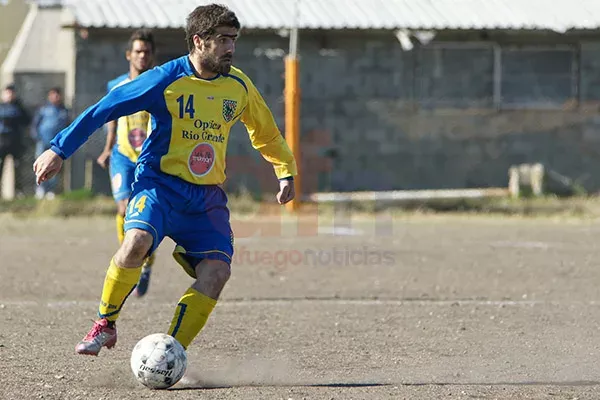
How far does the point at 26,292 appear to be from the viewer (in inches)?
407

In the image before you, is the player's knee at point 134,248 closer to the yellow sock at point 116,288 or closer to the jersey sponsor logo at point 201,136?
the yellow sock at point 116,288

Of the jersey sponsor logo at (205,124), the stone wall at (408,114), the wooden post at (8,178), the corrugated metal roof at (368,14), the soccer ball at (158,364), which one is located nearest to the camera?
the soccer ball at (158,364)

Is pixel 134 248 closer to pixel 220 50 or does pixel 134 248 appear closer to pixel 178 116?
pixel 178 116

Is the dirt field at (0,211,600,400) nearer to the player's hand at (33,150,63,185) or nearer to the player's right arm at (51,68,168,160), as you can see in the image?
the player's hand at (33,150,63,185)

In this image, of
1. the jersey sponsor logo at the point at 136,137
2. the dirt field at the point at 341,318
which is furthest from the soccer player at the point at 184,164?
the jersey sponsor logo at the point at 136,137

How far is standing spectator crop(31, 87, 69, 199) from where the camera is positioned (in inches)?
798

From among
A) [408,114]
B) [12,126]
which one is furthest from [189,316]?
[408,114]

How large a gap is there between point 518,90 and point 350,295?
1270cm

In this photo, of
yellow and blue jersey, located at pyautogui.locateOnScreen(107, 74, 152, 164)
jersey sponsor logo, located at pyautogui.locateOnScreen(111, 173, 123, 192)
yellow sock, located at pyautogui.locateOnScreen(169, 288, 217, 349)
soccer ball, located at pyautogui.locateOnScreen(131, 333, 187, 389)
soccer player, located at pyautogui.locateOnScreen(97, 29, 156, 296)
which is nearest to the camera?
soccer ball, located at pyautogui.locateOnScreen(131, 333, 187, 389)

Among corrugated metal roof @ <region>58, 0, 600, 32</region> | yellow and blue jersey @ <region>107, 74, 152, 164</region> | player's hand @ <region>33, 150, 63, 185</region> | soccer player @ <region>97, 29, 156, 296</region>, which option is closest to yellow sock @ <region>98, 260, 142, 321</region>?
player's hand @ <region>33, 150, 63, 185</region>

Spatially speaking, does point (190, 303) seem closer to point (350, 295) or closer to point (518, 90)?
point (350, 295)

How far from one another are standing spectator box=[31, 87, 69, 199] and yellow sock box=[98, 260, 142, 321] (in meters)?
14.0

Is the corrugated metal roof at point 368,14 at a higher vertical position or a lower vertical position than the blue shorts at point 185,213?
higher

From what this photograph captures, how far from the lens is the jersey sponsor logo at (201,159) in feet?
21.3
